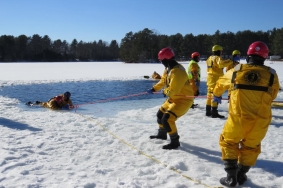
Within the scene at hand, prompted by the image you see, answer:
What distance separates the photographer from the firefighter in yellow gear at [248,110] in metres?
3.15

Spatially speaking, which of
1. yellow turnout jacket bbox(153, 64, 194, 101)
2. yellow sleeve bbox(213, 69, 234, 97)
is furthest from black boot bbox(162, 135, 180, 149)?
yellow sleeve bbox(213, 69, 234, 97)

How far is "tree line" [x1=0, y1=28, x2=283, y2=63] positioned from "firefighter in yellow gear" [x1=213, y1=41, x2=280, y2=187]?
59.3m

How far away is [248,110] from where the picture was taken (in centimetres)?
320

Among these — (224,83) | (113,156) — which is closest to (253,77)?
(224,83)

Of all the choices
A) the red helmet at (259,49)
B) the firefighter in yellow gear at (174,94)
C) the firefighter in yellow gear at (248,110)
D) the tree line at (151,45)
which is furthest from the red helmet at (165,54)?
the tree line at (151,45)

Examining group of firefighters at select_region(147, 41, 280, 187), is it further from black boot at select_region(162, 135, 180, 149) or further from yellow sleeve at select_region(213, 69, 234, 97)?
black boot at select_region(162, 135, 180, 149)

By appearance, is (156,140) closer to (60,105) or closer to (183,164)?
(183,164)

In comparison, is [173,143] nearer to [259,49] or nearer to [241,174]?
[241,174]

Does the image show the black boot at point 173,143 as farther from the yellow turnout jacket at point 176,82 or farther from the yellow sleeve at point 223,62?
the yellow sleeve at point 223,62

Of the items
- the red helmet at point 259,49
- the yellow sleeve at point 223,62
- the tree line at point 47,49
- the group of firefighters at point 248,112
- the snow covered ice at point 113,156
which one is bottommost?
the snow covered ice at point 113,156

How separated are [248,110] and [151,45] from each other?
209ft

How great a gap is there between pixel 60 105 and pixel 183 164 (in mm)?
6406

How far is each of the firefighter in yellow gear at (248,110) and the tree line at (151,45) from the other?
5928 cm

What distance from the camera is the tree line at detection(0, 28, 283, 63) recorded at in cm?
6412
